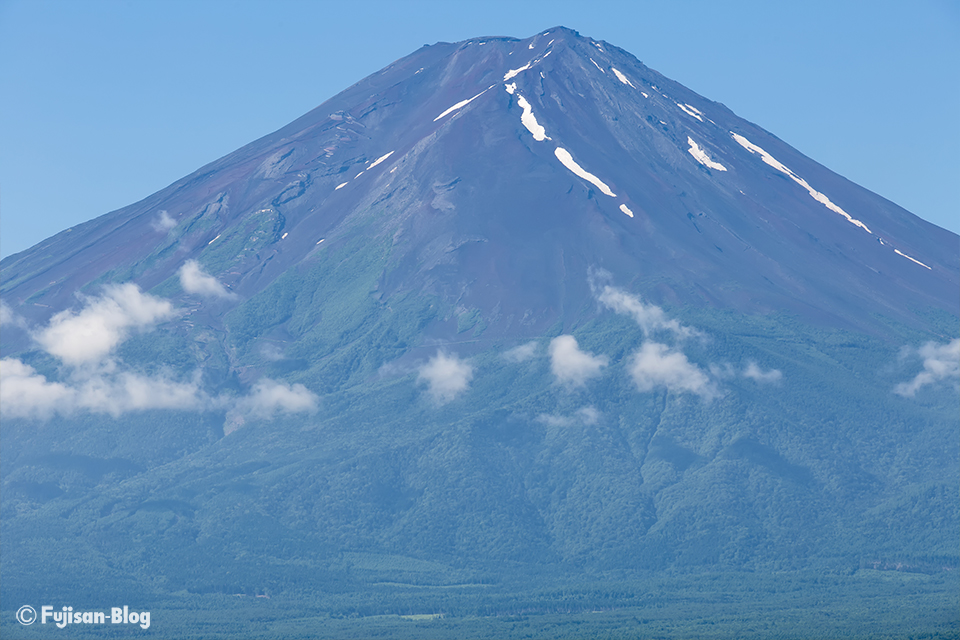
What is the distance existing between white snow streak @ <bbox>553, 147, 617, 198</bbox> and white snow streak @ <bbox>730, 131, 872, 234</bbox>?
24.6 meters

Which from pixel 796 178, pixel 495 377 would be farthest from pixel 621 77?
pixel 495 377

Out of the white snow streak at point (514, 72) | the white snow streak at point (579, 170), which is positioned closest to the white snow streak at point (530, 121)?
the white snow streak at point (579, 170)

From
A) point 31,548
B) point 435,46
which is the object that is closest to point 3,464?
point 31,548

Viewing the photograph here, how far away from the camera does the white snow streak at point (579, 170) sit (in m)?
153

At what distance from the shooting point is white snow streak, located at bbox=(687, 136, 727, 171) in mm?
163000

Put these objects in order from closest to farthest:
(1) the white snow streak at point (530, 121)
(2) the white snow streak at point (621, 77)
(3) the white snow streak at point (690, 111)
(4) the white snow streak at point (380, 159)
Answer: (4) the white snow streak at point (380, 159), (1) the white snow streak at point (530, 121), (2) the white snow streak at point (621, 77), (3) the white snow streak at point (690, 111)

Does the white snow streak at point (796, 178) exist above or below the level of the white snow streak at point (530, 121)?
below

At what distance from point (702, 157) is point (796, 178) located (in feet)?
38.5

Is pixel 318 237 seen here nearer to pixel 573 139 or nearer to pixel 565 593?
pixel 573 139

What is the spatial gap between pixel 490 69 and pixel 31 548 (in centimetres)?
8186

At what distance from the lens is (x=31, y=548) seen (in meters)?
111

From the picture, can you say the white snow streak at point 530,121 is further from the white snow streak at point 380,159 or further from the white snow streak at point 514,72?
the white snow streak at point 380,159

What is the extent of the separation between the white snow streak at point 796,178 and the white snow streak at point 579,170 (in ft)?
80.7

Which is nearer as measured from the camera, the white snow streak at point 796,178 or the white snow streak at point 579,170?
the white snow streak at point 579,170
